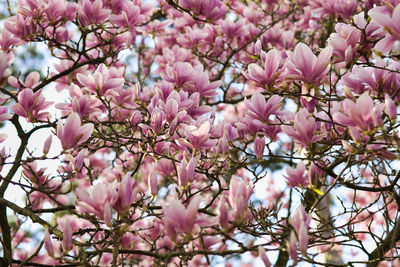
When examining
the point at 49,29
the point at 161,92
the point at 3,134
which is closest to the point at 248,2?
the point at 49,29

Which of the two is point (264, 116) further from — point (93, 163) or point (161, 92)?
point (93, 163)

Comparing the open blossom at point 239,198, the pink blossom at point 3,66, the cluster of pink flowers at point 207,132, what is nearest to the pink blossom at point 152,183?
the cluster of pink flowers at point 207,132

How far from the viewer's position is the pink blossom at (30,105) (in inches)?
79.1

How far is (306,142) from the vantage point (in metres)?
1.79

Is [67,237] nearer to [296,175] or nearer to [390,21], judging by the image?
[296,175]

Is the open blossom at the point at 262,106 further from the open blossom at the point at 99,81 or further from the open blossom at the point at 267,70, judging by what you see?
the open blossom at the point at 99,81

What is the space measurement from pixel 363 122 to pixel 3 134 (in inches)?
67.8

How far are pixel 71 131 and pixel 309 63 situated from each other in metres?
1.12

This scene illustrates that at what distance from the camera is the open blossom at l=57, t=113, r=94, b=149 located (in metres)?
1.70

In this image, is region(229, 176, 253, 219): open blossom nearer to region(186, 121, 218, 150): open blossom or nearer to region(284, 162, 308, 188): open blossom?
region(186, 121, 218, 150): open blossom

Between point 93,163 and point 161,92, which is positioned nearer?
point 161,92

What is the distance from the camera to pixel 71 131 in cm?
171

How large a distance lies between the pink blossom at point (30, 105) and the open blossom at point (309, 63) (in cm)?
132

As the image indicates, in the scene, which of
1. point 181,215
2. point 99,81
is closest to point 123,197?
point 181,215
